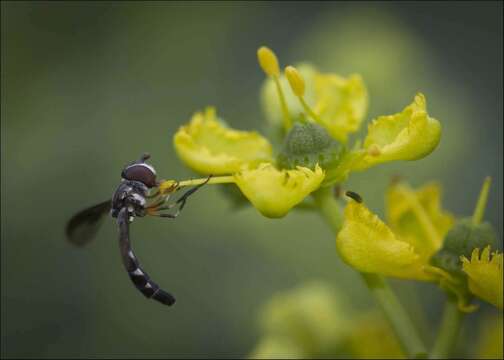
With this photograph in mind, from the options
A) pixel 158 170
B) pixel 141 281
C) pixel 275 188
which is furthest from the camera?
pixel 158 170

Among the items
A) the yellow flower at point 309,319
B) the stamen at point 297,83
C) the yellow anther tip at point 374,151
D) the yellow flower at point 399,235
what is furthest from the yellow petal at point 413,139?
the yellow flower at point 309,319

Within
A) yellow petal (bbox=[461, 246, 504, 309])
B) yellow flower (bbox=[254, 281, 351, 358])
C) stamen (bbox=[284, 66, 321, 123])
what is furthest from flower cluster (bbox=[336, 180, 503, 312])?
yellow flower (bbox=[254, 281, 351, 358])

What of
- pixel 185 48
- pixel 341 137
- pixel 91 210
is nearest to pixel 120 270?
pixel 185 48

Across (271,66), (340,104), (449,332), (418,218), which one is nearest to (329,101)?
(340,104)

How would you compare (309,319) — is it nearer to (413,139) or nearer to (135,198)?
(135,198)

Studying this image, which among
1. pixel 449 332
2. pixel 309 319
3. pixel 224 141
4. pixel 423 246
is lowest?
pixel 309 319

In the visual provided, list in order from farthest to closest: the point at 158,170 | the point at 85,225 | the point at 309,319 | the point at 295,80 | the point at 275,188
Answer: the point at 158,170 → the point at 309,319 → the point at 85,225 → the point at 295,80 → the point at 275,188

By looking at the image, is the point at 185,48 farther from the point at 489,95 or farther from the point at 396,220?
the point at 396,220
